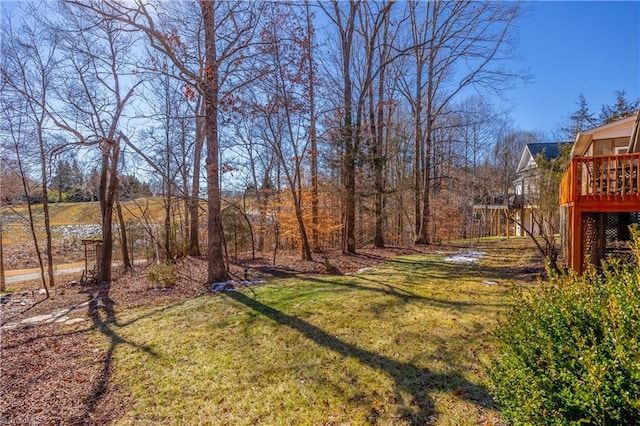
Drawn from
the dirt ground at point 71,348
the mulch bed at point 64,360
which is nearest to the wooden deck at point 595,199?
the dirt ground at point 71,348

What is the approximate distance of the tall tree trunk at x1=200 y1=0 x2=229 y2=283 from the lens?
19.7ft

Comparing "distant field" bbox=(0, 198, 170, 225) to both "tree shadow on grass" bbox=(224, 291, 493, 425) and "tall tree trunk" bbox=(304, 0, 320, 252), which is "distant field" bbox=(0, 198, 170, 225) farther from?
"tree shadow on grass" bbox=(224, 291, 493, 425)

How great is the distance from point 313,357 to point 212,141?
4853 mm

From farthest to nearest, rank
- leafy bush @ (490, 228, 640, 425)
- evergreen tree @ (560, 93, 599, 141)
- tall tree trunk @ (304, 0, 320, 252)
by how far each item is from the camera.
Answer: evergreen tree @ (560, 93, 599, 141) < tall tree trunk @ (304, 0, 320, 252) < leafy bush @ (490, 228, 640, 425)

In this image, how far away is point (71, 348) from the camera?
370 centimetres

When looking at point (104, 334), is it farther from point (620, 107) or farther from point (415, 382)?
point (620, 107)

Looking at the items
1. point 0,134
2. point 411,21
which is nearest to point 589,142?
point 411,21

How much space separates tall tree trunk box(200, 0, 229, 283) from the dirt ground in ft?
1.88

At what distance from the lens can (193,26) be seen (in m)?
6.14

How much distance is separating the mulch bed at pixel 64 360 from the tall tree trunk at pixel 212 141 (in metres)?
0.61

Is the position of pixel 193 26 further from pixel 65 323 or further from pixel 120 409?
pixel 120 409

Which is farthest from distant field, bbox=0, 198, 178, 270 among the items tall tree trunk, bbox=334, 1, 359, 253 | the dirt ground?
tall tree trunk, bbox=334, 1, 359, 253

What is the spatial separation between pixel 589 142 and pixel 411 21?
26.1 ft

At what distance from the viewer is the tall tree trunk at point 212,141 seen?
6.00 meters
